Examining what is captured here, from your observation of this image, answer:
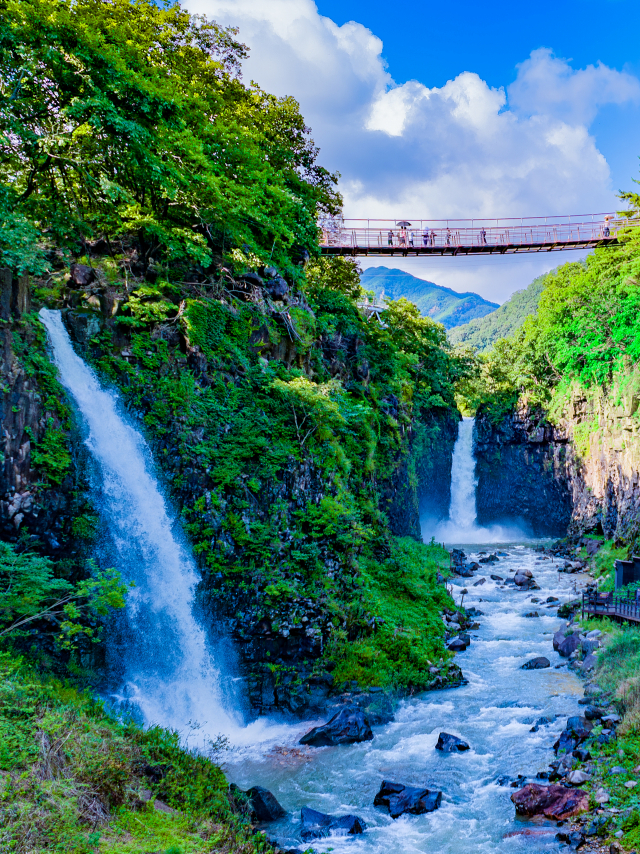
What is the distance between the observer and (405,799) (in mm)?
9133

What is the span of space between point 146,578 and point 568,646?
1225 cm

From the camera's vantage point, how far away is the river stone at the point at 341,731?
11219mm

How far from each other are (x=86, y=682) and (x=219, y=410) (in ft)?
22.8

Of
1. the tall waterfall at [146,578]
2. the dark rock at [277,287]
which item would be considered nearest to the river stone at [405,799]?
the tall waterfall at [146,578]

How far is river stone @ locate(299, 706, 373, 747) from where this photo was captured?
36.8 ft

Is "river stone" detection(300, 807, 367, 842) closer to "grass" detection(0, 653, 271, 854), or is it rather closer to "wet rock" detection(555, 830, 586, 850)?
"grass" detection(0, 653, 271, 854)

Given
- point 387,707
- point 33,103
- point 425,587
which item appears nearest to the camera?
point 33,103

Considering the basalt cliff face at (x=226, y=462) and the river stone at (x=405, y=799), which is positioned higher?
the basalt cliff face at (x=226, y=462)

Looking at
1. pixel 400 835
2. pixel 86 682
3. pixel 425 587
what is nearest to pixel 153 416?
pixel 86 682

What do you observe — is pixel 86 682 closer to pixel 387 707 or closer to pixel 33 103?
pixel 387 707

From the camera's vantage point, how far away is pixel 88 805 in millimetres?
6066

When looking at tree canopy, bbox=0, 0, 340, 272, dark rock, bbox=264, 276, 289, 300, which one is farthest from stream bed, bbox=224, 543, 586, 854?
dark rock, bbox=264, 276, 289, 300

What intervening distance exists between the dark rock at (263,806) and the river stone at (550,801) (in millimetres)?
4048

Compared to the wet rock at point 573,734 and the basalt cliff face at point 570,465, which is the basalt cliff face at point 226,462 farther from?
the basalt cliff face at point 570,465
